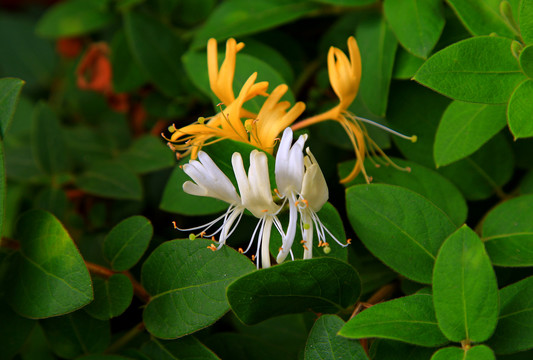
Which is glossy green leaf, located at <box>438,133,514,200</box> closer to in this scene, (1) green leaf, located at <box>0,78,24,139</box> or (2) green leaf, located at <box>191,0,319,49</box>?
(2) green leaf, located at <box>191,0,319,49</box>

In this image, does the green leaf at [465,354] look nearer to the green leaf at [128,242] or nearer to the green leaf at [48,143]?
the green leaf at [128,242]

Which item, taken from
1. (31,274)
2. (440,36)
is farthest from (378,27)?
(31,274)

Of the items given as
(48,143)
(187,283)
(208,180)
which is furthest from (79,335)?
(48,143)

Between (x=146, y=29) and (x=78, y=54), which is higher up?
(x=146, y=29)

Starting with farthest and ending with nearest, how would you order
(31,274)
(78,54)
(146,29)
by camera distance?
(78,54) → (146,29) → (31,274)

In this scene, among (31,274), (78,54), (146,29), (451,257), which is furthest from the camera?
(78,54)

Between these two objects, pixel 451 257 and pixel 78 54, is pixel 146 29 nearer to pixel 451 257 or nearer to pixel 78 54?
pixel 78 54
